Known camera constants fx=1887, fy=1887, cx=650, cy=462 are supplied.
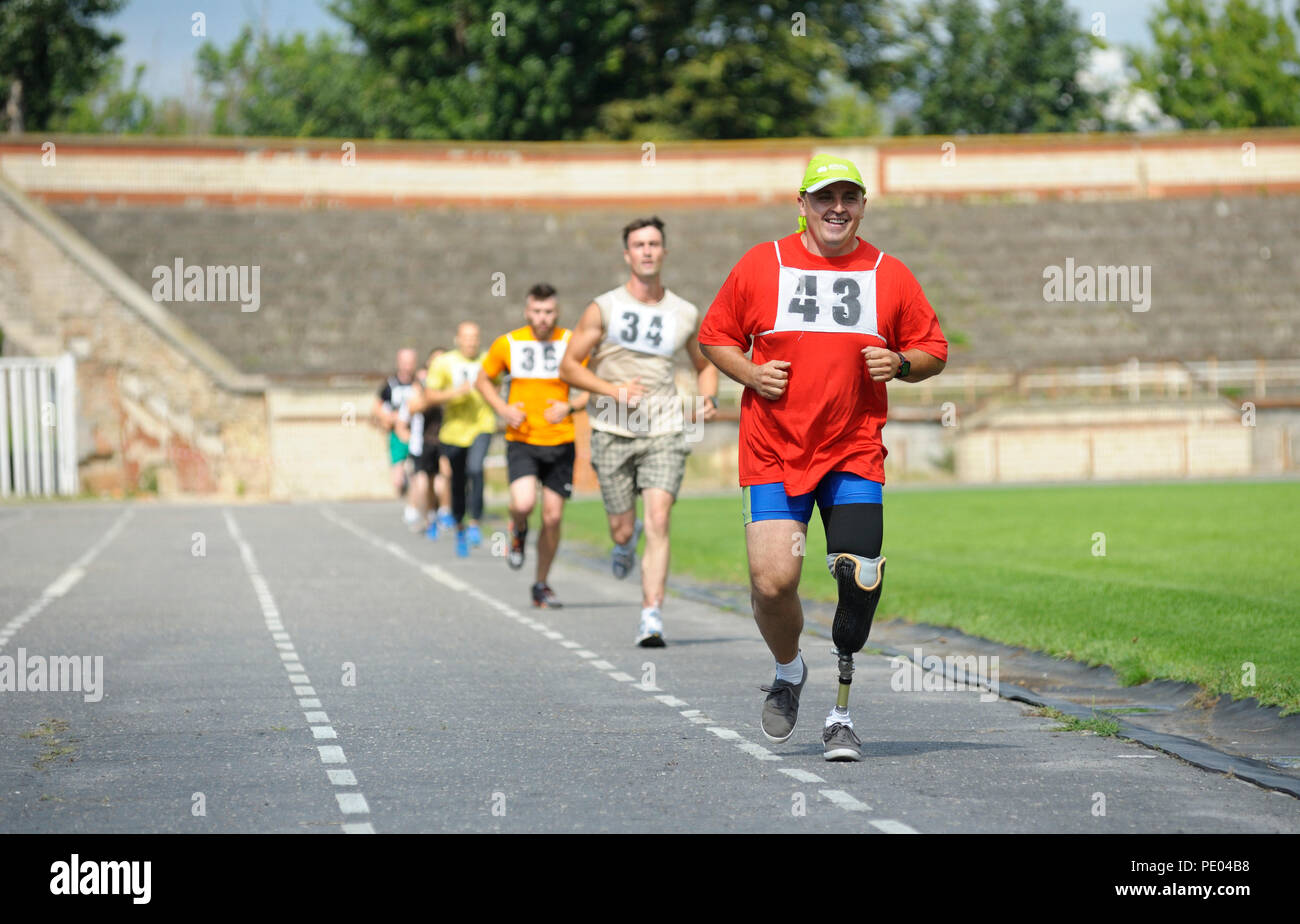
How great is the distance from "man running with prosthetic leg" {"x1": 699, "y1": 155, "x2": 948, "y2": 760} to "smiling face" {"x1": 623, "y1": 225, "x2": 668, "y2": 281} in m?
3.99

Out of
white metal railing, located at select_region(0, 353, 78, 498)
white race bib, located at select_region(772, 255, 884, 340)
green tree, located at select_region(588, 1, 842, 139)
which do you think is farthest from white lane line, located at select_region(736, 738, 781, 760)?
green tree, located at select_region(588, 1, 842, 139)

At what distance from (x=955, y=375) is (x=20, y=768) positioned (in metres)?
34.1

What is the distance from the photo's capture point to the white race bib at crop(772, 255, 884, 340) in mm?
7871

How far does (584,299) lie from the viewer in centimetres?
4231

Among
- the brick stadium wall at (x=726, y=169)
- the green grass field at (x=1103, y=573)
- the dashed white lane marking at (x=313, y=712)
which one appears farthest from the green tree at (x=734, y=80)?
the dashed white lane marking at (x=313, y=712)

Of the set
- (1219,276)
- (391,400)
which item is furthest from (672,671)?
(1219,276)

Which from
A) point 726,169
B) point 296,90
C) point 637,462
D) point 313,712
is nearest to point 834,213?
point 313,712

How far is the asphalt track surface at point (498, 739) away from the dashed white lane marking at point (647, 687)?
0.10ft

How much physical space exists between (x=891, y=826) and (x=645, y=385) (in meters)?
6.48

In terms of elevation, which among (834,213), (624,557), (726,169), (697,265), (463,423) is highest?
(726,169)

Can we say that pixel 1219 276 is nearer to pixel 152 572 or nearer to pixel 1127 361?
pixel 1127 361

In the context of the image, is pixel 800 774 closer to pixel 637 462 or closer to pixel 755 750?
pixel 755 750

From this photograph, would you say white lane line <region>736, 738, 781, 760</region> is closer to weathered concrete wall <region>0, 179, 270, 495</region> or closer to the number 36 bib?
the number 36 bib

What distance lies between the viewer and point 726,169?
159 ft
